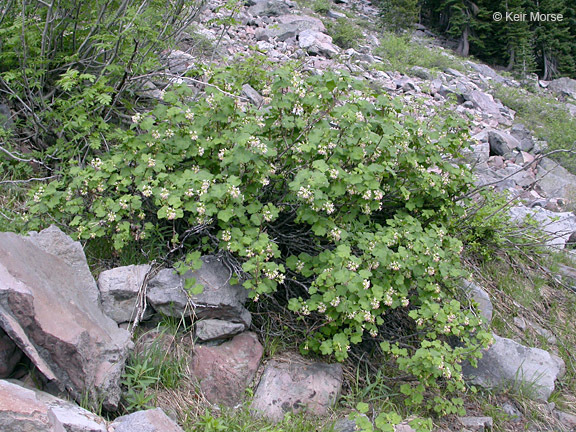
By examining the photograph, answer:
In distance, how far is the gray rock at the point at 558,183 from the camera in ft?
22.9

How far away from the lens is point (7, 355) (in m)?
2.21

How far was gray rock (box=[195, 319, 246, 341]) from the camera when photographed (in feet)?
9.43

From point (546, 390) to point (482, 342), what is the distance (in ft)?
3.01

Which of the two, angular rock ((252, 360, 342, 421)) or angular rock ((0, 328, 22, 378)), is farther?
angular rock ((252, 360, 342, 421))

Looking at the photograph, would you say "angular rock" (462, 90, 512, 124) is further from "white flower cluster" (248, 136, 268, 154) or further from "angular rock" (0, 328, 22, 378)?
"angular rock" (0, 328, 22, 378)

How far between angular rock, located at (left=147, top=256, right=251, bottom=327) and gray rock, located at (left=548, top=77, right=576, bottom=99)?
18.9m

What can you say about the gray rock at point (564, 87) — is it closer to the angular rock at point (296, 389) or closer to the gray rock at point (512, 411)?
the gray rock at point (512, 411)

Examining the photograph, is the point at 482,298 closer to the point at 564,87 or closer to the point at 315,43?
the point at 315,43

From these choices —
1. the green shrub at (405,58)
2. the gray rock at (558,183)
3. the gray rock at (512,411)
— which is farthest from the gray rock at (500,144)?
the gray rock at (512,411)

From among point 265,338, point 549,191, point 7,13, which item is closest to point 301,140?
point 265,338

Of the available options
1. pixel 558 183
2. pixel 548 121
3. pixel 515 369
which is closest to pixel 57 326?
pixel 515 369

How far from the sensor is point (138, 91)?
438 centimetres

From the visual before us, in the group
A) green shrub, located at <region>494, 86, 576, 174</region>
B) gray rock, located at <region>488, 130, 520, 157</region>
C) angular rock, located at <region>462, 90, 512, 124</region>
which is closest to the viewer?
gray rock, located at <region>488, 130, 520, 157</region>

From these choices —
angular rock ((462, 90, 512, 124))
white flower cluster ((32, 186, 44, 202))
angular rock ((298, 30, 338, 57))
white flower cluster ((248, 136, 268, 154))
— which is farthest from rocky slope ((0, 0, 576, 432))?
angular rock ((462, 90, 512, 124))
